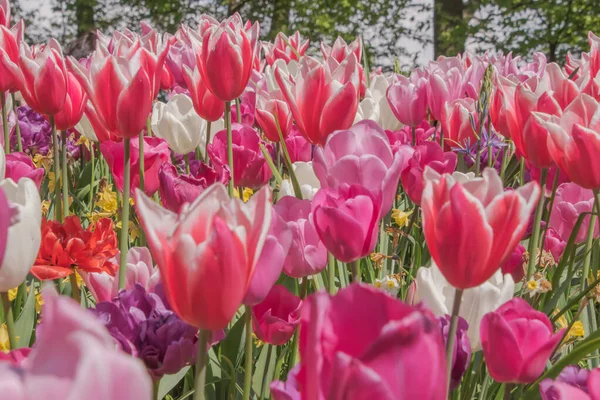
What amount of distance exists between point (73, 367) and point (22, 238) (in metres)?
0.68

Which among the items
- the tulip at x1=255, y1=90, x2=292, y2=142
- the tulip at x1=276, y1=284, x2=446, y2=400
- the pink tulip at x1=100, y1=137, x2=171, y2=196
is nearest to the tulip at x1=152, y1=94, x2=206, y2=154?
the tulip at x1=255, y1=90, x2=292, y2=142

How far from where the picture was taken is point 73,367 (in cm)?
41

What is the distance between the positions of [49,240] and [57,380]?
1201 mm

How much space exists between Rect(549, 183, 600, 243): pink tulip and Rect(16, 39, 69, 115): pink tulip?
5.09 ft

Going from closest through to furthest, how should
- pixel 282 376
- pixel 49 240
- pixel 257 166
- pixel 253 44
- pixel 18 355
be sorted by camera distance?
pixel 18 355 < pixel 49 240 < pixel 282 376 < pixel 253 44 < pixel 257 166

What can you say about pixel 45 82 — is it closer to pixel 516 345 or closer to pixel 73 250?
pixel 73 250

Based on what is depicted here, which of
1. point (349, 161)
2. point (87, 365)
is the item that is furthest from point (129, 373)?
point (349, 161)

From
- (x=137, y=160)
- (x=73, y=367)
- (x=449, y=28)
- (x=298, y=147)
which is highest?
(x=73, y=367)

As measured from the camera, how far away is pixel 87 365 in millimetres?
384

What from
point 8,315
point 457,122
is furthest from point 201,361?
point 457,122

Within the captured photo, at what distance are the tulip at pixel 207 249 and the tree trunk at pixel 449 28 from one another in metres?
11.8

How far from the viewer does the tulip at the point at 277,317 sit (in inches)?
49.5

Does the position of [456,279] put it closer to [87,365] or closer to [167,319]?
[167,319]

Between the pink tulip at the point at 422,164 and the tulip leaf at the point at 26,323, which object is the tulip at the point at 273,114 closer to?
the pink tulip at the point at 422,164
